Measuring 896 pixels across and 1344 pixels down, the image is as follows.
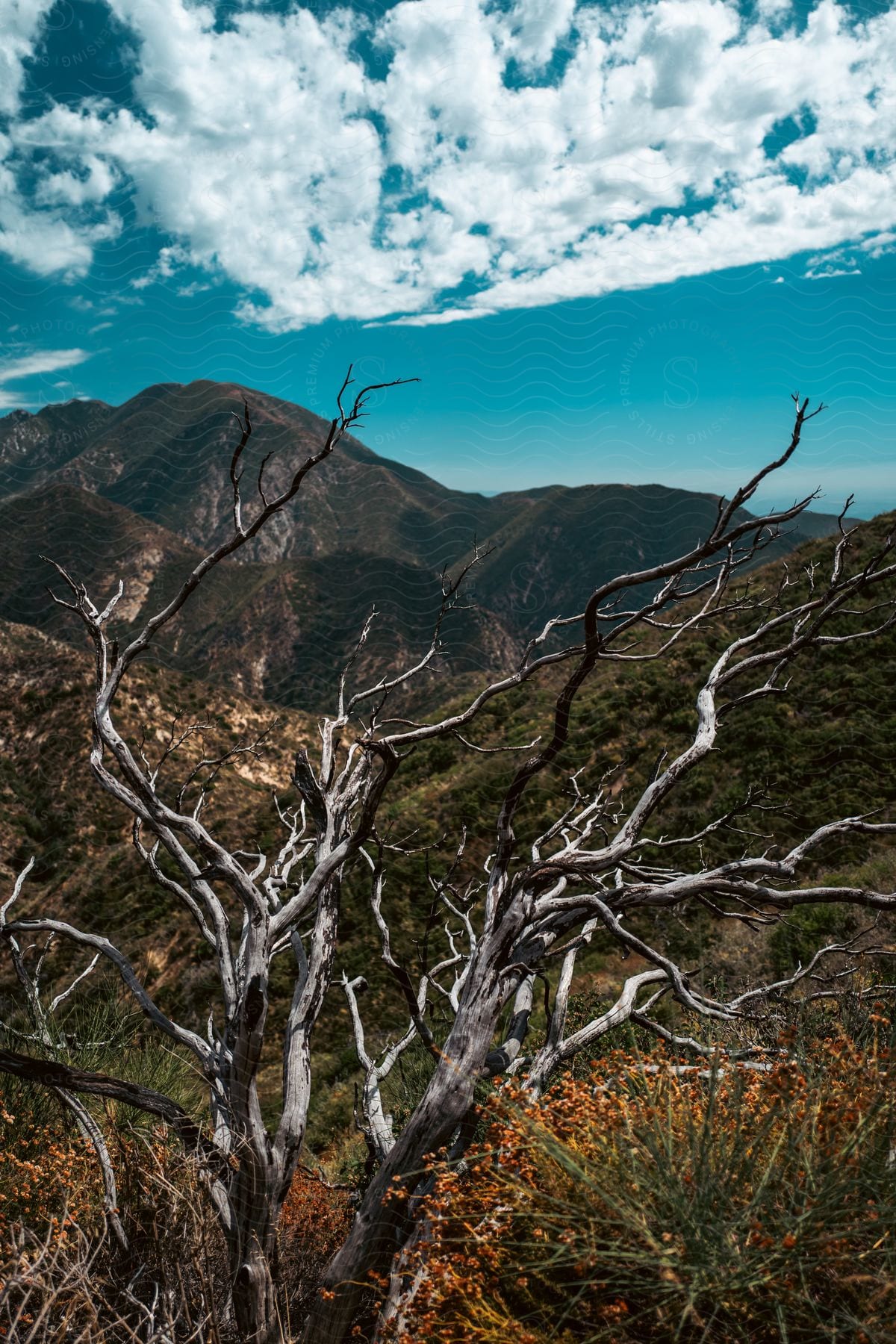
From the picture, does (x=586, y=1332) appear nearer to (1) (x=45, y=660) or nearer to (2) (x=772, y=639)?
(2) (x=772, y=639)

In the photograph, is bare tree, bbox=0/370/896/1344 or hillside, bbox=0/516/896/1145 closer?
bare tree, bbox=0/370/896/1344

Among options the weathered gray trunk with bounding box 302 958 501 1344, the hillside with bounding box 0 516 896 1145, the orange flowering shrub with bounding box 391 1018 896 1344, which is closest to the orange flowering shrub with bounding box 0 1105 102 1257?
the weathered gray trunk with bounding box 302 958 501 1344

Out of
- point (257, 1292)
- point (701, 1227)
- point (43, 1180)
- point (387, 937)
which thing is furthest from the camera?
point (387, 937)

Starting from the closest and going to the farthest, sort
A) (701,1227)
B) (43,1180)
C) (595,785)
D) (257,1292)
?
(701,1227)
(257,1292)
(43,1180)
(595,785)

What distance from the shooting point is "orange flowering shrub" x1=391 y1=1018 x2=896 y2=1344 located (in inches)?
78.8

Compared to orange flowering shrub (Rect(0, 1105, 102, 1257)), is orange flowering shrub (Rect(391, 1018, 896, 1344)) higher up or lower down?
higher up

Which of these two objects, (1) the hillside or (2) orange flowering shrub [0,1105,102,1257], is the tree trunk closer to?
(2) orange flowering shrub [0,1105,102,1257]

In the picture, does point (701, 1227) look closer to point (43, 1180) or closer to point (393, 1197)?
point (393, 1197)

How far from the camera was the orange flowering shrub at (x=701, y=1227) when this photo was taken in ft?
6.57

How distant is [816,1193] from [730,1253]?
31 cm

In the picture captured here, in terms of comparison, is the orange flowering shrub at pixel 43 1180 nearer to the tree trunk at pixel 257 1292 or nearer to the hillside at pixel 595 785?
the tree trunk at pixel 257 1292

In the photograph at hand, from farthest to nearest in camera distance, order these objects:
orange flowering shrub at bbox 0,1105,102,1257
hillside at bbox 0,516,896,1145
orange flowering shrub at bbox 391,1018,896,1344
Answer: hillside at bbox 0,516,896,1145, orange flowering shrub at bbox 0,1105,102,1257, orange flowering shrub at bbox 391,1018,896,1344

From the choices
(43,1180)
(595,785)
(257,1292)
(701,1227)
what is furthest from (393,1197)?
(595,785)

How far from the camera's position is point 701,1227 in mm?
2115
